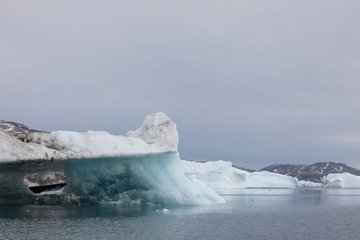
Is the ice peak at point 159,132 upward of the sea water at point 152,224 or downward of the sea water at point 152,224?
upward

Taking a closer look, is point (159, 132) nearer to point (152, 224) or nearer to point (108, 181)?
point (108, 181)

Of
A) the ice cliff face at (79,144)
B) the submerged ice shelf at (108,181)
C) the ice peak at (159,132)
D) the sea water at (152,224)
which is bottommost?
the sea water at (152,224)

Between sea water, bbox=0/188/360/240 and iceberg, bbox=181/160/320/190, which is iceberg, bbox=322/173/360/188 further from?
sea water, bbox=0/188/360/240

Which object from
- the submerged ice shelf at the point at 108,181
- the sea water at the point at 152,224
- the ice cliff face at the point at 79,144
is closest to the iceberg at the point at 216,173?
the submerged ice shelf at the point at 108,181

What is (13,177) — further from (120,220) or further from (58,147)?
(120,220)

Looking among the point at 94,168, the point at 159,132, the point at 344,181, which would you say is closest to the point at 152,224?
the point at 94,168

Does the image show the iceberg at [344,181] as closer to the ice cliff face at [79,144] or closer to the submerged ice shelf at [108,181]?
the submerged ice shelf at [108,181]

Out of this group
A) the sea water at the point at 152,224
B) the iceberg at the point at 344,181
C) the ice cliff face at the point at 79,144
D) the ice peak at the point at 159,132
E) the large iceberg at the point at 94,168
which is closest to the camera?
the sea water at the point at 152,224

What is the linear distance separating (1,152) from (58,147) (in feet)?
12.3

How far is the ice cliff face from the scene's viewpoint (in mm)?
30656

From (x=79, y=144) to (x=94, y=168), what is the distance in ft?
7.28

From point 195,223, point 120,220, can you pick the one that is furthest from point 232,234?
point 120,220

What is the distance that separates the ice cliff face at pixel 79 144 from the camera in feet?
101

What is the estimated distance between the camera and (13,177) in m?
32.4
